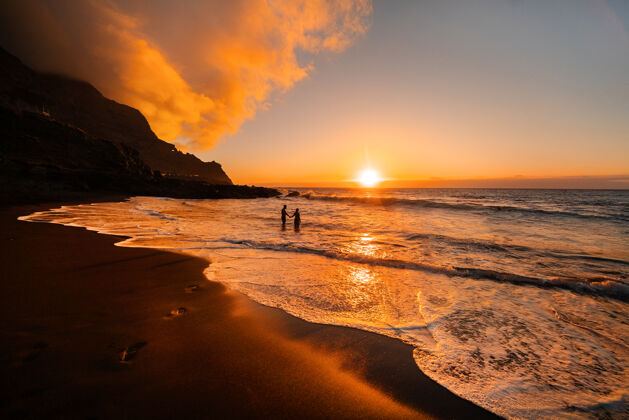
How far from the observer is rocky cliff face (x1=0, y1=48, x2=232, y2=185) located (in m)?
86.2

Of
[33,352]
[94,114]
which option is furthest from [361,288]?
[94,114]

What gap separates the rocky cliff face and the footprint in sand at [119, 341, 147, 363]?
91.1 metres

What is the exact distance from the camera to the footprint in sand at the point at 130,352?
2.76m

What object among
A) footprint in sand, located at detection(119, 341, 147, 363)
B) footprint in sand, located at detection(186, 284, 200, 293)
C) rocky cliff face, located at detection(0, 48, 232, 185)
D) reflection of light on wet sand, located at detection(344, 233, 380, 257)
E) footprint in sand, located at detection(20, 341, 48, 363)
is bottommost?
reflection of light on wet sand, located at detection(344, 233, 380, 257)

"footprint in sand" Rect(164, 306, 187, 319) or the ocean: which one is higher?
"footprint in sand" Rect(164, 306, 187, 319)

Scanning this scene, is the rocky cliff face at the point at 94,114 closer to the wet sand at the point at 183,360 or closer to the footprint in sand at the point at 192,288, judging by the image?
the footprint in sand at the point at 192,288

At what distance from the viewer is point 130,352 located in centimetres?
289

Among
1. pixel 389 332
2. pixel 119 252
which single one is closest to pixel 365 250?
pixel 389 332

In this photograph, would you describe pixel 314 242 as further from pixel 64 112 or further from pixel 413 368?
pixel 64 112

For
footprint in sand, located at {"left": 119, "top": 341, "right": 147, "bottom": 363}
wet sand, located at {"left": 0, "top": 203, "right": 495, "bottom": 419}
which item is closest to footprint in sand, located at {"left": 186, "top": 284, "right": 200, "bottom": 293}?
wet sand, located at {"left": 0, "top": 203, "right": 495, "bottom": 419}

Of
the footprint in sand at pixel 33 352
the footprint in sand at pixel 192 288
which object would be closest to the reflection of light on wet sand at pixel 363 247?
the footprint in sand at pixel 192 288

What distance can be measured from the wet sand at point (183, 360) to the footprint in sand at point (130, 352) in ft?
0.06

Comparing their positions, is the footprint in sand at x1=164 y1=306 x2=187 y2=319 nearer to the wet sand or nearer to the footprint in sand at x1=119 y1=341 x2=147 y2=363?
the wet sand

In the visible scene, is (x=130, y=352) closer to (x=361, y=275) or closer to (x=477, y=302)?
(x=361, y=275)
